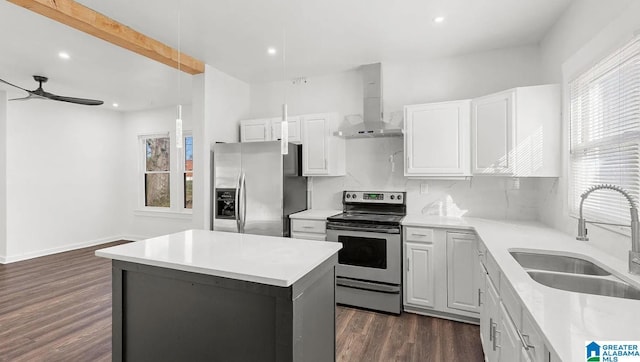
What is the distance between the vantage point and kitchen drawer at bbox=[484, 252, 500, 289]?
5.65 feet

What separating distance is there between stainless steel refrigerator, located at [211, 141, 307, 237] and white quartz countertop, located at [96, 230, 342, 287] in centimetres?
122

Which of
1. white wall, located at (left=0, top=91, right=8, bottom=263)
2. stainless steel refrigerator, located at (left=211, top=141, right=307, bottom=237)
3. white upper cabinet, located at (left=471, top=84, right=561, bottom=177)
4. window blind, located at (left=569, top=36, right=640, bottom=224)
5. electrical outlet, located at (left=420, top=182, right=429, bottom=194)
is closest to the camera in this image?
window blind, located at (left=569, top=36, right=640, bottom=224)

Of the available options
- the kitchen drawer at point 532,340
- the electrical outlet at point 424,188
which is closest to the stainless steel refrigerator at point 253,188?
the electrical outlet at point 424,188

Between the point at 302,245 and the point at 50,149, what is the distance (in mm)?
5815

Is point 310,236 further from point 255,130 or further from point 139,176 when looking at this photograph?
point 139,176

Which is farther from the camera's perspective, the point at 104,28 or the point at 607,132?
the point at 104,28

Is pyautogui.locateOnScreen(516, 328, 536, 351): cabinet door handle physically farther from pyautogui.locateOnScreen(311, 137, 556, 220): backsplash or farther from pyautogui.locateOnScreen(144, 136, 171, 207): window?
pyautogui.locateOnScreen(144, 136, 171, 207): window

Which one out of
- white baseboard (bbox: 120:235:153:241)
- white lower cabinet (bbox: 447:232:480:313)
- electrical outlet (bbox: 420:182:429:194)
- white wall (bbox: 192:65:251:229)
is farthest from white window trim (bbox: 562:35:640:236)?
white baseboard (bbox: 120:235:153:241)

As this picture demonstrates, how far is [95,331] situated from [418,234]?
3.11m

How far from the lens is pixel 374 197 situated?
3717 mm

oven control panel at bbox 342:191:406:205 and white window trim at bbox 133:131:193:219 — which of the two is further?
white window trim at bbox 133:131:193:219

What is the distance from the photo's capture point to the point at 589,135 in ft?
7.13

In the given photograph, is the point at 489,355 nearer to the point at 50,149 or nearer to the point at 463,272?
the point at 463,272

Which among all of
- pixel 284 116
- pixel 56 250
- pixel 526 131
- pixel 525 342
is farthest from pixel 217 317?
pixel 56 250
